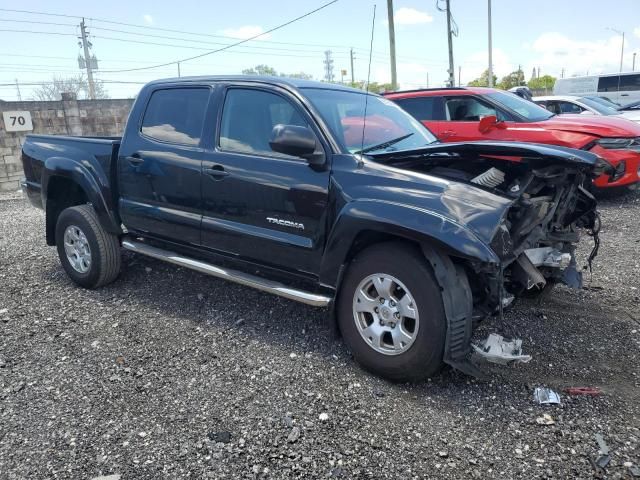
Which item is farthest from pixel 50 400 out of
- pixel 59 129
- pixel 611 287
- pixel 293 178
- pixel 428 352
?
pixel 59 129

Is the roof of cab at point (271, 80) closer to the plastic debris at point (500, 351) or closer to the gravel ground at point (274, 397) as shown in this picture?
the gravel ground at point (274, 397)

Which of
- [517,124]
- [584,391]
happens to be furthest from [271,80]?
[517,124]

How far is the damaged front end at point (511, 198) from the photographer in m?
2.89

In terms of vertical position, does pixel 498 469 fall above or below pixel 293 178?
below

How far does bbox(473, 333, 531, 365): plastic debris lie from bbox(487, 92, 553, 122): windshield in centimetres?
551

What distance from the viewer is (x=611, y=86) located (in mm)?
20406

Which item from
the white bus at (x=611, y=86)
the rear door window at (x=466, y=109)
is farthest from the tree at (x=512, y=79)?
the rear door window at (x=466, y=109)

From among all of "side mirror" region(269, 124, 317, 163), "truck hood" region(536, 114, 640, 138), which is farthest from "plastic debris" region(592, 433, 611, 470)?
"truck hood" region(536, 114, 640, 138)

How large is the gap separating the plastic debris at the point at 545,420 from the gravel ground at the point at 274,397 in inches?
1.3

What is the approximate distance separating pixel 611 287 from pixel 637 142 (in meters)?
3.92

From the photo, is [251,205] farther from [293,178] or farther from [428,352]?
[428,352]

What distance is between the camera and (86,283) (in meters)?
4.88

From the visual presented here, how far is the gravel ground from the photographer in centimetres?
254

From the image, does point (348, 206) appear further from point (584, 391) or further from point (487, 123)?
point (487, 123)
